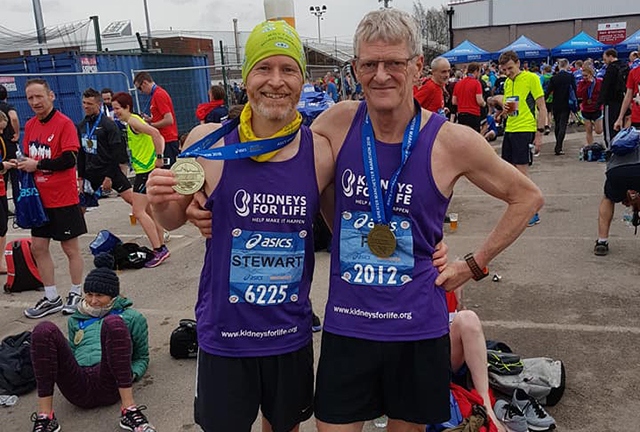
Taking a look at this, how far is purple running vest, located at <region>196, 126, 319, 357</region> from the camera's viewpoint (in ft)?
6.50

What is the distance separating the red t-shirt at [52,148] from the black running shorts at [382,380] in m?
3.51

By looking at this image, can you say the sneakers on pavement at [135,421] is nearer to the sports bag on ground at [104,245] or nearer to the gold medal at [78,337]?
the gold medal at [78,337]

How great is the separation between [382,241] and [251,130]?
626 millimetres

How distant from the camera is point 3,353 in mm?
3732

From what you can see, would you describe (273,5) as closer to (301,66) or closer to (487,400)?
(301,66)

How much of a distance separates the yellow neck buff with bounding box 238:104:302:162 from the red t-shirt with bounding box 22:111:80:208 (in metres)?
3.16

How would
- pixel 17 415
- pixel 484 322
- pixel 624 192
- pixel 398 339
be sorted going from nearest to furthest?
pixel 398 339
pixel 17 415
pixel 484 322
pixel 624 192

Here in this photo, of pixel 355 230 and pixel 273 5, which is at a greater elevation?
pixel 273 5

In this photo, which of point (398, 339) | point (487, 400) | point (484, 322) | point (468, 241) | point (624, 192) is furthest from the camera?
point (468, 241)

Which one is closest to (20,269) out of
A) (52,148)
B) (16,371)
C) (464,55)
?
(52,148)

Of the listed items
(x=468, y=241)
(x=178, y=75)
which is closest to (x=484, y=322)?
(x=468, y=241)

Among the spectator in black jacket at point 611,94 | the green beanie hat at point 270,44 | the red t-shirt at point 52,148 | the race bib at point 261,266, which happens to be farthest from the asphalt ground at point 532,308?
the spectator in black jacket at point 611,94

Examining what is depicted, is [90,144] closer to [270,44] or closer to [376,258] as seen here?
[270,44]

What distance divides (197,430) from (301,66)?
7.16ft
